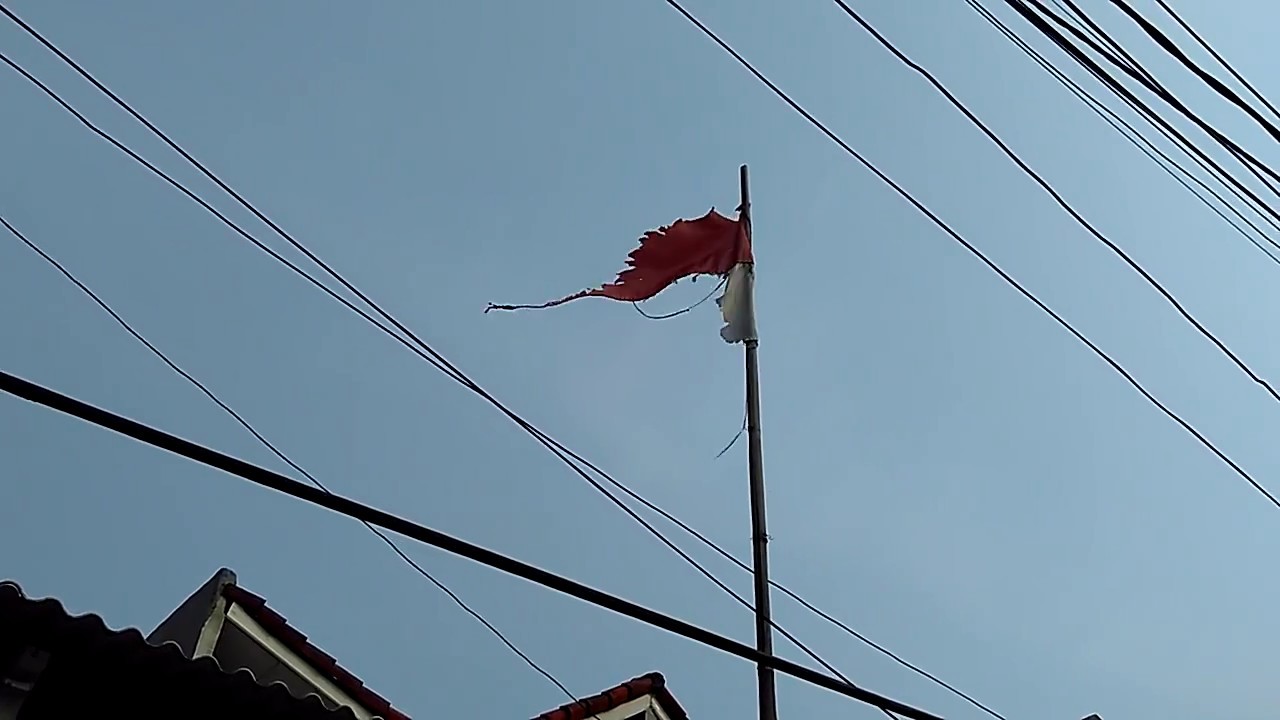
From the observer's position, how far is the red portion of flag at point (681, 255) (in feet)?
25.3

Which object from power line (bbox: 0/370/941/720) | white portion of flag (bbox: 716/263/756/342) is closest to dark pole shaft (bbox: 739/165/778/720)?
white portion of flag (bbox: 716/263/756/342)

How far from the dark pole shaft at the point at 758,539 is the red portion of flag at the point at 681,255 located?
79cm

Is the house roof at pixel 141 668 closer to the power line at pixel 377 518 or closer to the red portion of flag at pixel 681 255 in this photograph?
the power line at pixel 377 518

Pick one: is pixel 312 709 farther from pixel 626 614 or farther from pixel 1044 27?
pixel 1044 27

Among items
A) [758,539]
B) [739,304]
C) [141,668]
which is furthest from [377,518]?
[739,304]

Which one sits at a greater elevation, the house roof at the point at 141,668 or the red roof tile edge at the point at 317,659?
the red roof tile edge at the point at 317,659

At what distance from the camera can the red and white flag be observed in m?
7.63

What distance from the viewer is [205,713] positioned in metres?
4.29

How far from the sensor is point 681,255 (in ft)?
25.7

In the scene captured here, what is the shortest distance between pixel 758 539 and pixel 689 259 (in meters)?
2.36

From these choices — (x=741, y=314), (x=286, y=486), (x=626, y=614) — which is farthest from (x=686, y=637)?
(x=741, y=314)

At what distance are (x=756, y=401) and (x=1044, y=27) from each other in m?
2.93

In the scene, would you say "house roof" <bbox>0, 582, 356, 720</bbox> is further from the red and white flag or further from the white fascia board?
the red and white flag

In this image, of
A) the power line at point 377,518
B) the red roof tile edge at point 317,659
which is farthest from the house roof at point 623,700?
the power line at point 377,518
